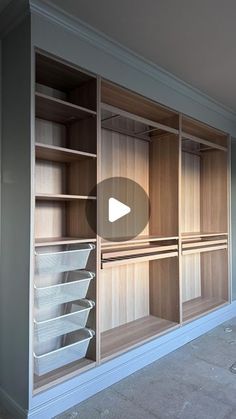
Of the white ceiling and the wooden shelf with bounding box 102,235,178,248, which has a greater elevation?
the white ceiling

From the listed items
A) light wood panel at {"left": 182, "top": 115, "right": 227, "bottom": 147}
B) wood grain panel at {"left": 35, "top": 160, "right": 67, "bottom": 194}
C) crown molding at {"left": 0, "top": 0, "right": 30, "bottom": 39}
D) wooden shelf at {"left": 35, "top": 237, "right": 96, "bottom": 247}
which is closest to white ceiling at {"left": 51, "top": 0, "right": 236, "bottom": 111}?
crown molding at {"left": 0, "top": 0, "right": 30, "bottom": 39}

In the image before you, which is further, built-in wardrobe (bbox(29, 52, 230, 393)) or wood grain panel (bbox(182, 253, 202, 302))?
wood grain panel (bbox(182, 253, 202, 302))

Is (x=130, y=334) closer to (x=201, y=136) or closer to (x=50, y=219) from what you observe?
(x=50, y=219)

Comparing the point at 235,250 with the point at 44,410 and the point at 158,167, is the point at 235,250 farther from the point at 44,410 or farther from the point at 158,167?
the point at 44,410

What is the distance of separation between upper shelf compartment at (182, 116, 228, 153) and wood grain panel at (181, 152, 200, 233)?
149 mm

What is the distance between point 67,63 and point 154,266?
7.00 feet

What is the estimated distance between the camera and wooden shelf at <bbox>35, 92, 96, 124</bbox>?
79.8 inches

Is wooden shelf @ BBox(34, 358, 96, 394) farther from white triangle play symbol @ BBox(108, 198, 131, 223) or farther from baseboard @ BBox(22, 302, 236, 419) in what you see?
white triangle play symbol @ BBox(108, 198, 131, 223)

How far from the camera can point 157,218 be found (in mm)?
3238

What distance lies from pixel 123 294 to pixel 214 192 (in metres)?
1.87

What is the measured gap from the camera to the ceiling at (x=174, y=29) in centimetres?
192

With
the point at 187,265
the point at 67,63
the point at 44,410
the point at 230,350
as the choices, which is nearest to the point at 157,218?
the point at 187,265

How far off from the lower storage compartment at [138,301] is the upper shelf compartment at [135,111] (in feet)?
4.32

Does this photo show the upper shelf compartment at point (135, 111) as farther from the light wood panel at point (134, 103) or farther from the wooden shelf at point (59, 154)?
the wooden shelf at point (59, 154)
